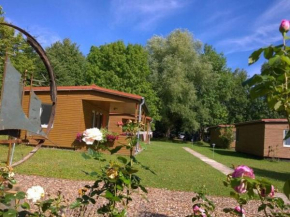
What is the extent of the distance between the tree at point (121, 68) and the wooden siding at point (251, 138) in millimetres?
11534

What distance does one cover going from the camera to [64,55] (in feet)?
143

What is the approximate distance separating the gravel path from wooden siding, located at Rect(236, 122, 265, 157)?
15.1 m

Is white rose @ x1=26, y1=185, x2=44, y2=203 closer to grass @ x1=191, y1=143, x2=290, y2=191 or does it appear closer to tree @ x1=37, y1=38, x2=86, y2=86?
grass @ x1=191, y1=143, x2=290, y2=191

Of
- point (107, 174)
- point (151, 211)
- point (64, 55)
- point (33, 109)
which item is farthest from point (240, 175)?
point (64, 55)

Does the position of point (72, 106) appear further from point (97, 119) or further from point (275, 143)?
point (275, 143)

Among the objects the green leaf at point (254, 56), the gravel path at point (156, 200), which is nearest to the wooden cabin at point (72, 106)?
the gravel path at point (156, 200)

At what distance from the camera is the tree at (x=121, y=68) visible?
124 ft

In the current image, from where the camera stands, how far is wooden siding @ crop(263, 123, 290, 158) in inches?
774

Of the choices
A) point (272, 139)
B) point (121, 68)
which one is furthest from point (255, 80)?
point (121, 68)

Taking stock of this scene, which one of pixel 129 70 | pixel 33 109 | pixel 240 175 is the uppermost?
pixel 129 70

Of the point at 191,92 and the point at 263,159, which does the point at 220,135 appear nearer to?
the point at 191,92

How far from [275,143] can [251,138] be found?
4019mm

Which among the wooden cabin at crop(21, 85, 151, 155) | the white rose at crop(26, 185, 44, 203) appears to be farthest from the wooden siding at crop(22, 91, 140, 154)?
the white rose at crop(26, 185, 44, 203)

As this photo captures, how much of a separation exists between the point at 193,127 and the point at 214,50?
19.2 metres
